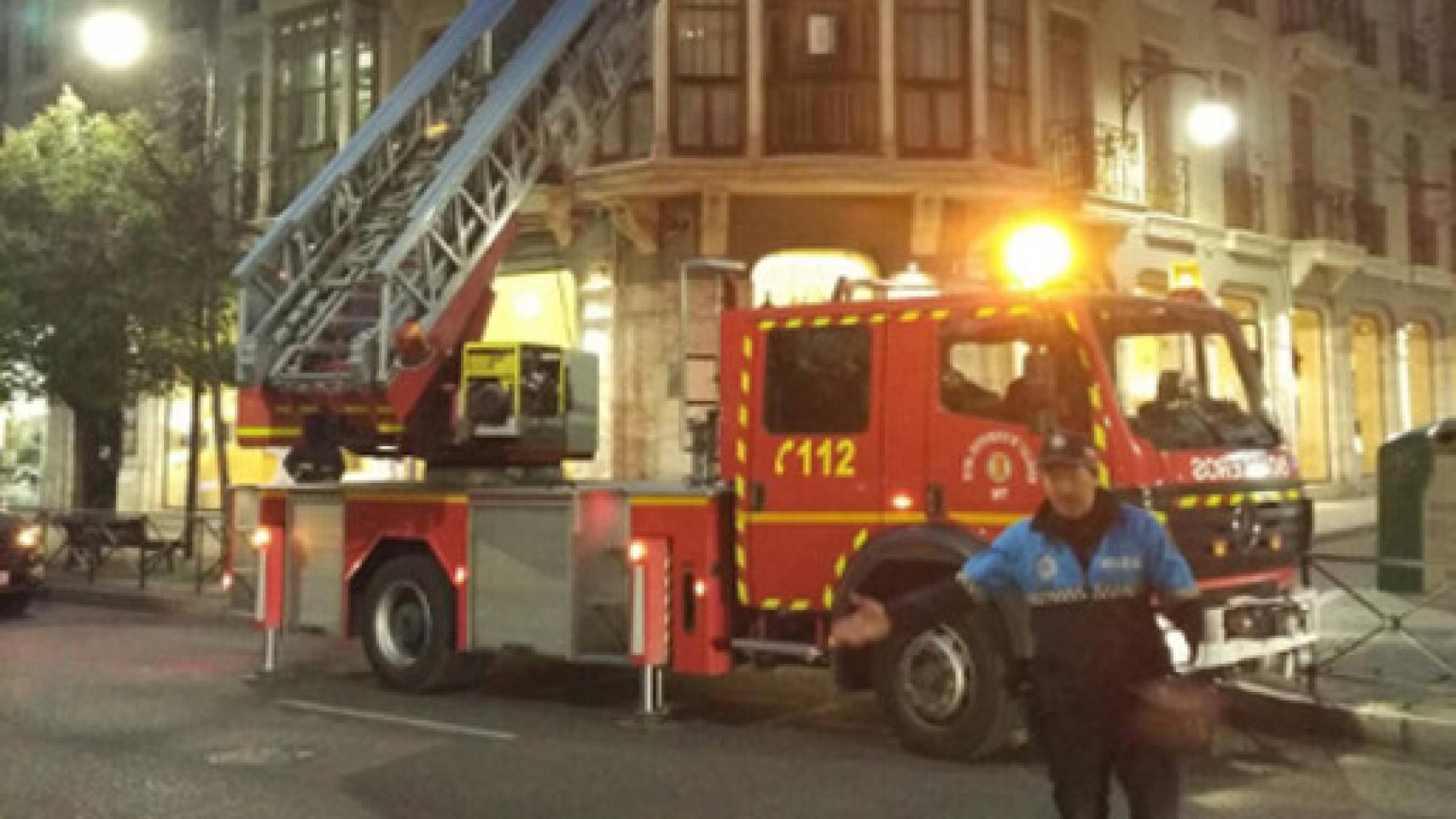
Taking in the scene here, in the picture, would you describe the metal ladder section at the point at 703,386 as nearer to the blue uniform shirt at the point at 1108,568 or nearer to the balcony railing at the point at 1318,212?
the blue uniform shirt at the point at 1108,568

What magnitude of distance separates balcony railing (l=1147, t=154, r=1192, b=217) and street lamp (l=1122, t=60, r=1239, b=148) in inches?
23.4

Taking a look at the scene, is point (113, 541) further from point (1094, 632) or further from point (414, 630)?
point (1094, 632)

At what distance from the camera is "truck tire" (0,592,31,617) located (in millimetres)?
14664

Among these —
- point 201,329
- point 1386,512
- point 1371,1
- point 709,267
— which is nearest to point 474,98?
point 709,267

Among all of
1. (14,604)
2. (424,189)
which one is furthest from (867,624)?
(14,604)

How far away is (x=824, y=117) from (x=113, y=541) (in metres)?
11.2

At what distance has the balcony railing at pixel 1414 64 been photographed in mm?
29391

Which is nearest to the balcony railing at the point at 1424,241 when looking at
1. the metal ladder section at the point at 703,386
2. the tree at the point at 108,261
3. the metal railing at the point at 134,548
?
the tree at the point at 108,261

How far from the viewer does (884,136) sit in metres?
18.2

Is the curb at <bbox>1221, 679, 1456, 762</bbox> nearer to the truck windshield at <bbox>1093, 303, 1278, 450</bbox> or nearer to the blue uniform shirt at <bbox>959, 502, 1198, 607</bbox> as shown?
the truck windshield at <bbox>1093, 303, 1278, 450</bbox>

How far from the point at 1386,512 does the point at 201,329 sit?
14.4 metres

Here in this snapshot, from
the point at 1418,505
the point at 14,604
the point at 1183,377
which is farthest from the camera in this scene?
the point at 14,604

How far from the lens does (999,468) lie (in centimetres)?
741

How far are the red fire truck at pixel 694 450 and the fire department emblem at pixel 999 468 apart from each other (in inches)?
0.7
